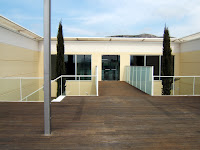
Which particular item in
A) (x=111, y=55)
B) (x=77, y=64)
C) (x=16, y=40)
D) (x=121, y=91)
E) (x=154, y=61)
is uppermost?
(x=16, y=40)

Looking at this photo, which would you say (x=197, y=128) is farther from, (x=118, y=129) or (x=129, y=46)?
(x=129, y=46)

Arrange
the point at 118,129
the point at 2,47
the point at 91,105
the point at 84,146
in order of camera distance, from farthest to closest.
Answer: the point at 2,47 → the point at 91,105 → the point at 118,129 → the point at 84,146

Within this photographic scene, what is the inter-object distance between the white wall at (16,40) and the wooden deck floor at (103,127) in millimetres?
4435

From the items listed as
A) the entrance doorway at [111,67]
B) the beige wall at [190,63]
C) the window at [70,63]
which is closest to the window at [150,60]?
the entrance doorway at [111,67]

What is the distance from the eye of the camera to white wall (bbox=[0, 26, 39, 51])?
7.20 m

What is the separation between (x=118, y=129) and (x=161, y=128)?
0.76m

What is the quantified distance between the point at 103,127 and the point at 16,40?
7.58 metres

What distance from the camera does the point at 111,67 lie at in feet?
38.0

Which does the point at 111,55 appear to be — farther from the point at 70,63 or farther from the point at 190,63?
the point at 190,63

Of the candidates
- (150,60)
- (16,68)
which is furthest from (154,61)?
(16,68)

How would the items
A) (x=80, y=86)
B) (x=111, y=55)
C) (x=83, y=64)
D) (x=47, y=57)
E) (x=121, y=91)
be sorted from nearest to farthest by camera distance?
1. (x=47, y=57)
2. (x=121, y=91)
3. (x=80, y=86)
4. (x=83, y=64)
5. (x=111, y=55)

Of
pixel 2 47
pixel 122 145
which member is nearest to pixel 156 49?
pixel 2 47

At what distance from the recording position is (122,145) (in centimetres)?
223

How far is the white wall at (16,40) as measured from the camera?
7199 millimetres
